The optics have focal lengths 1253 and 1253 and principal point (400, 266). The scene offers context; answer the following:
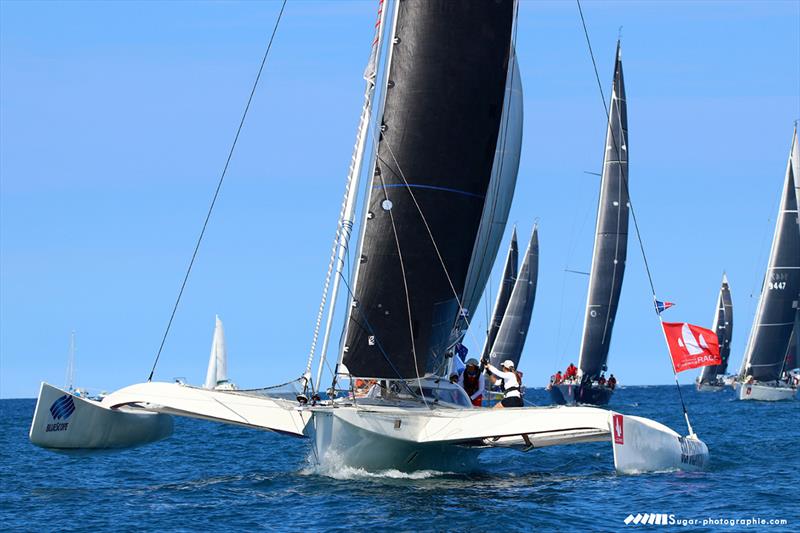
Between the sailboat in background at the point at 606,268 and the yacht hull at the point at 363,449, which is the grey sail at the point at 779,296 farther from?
the yacht hull at the point at 363,449

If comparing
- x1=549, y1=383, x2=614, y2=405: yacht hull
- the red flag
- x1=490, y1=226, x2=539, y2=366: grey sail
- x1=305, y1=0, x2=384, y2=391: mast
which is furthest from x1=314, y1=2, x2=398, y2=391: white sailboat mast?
x1=490, y1=226, x2=539, y2=366: grey sail

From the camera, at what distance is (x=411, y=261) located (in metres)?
17.4

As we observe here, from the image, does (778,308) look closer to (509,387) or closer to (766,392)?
(766,392)

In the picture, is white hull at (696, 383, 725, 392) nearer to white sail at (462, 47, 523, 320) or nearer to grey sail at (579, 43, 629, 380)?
grey sail at (579, 43, 629, 380)

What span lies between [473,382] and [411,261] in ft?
9.69

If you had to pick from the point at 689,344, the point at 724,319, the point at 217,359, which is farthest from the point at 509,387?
the point at 724,319

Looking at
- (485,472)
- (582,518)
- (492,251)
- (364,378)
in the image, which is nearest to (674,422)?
(492,251)

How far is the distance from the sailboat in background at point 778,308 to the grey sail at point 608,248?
10.6 metres

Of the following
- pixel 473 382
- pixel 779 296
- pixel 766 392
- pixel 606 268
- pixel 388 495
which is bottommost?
pixel 388 495

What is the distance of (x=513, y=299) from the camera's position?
55594 millimetres

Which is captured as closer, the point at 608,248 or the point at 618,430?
the point at 618,430

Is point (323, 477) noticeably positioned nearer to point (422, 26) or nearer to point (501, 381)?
point (501, 381)

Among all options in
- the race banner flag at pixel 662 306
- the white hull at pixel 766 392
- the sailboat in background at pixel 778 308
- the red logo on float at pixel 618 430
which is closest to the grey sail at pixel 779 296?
the sailboat in background at pixel 778 308

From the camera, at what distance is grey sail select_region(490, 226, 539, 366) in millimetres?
55188
